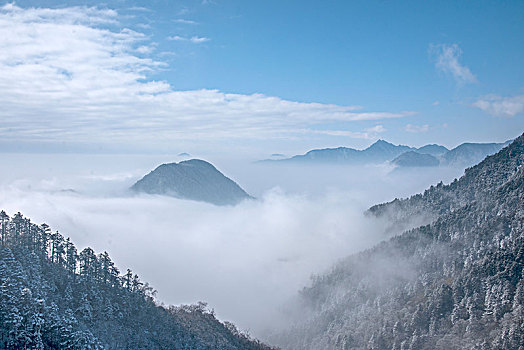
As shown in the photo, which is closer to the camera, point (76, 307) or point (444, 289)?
point (76, 307)

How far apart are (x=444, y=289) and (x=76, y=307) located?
121 metres

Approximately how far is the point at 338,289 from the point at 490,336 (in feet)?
323

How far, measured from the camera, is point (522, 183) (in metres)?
156

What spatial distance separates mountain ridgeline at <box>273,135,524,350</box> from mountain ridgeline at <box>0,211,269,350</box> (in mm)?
62049

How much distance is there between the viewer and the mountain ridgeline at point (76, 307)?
5875cm

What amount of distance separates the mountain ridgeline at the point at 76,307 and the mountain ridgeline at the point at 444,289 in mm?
62049

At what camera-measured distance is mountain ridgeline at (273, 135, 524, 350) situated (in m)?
111

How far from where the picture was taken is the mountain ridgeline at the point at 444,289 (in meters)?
111

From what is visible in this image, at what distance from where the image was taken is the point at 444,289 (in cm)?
12925

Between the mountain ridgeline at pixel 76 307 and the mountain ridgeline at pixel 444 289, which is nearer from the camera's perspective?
the mountain ridgeline at pixel 76 307

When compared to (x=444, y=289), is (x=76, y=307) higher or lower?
higher

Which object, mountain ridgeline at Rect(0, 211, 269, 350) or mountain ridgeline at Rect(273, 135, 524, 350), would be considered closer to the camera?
mountain ridgeline at Rect(0, 211, 269, 350)

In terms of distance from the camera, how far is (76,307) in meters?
73.3

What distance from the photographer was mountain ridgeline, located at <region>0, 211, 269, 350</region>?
193ft
